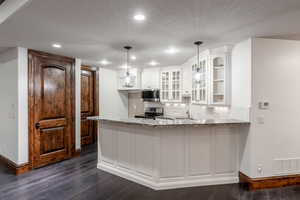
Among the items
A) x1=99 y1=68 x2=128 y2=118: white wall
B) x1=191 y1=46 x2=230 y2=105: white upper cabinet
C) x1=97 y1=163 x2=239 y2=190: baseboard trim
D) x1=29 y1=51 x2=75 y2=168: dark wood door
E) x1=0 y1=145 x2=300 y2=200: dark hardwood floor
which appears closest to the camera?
x1=0 y1=145 x2=300 y2=200: dark hardwood floor

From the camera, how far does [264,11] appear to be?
6.59ft

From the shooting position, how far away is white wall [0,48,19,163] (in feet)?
Answer: 12.0

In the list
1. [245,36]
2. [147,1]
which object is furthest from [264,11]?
[147,1]

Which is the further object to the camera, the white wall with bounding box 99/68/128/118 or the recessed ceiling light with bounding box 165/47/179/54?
the white wall with bounding box 99/68/128/118

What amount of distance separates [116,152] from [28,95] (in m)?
2.17

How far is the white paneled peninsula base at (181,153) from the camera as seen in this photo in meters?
3.00

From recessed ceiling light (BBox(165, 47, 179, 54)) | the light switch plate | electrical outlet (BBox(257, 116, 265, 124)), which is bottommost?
electrical outlet (BBox(257, 116, 265, 124))

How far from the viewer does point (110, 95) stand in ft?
20.2

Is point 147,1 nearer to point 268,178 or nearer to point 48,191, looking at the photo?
point 48,191

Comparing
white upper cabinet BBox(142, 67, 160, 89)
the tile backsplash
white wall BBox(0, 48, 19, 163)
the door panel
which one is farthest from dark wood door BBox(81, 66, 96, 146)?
white wall BBox(0, 48, 19, 163)

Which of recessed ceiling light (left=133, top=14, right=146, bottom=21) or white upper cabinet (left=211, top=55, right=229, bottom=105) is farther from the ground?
recessed ceiling light (left=133, top=14, right=146, bottom=21)

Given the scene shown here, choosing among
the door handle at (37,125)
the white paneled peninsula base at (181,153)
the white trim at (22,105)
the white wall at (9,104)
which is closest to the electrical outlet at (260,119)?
the white paneled peninsula base at (181,153)

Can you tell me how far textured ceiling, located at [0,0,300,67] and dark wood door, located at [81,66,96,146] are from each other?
7.00 feet

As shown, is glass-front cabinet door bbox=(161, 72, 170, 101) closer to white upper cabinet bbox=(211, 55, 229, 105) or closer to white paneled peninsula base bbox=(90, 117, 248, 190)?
white upper cabinet bbox=(211, 55, 229, 105)
